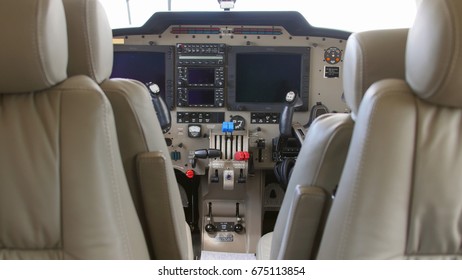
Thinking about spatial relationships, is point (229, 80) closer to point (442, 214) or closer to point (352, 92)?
point (352, 92)

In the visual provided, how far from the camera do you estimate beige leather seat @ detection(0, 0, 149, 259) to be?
972mm

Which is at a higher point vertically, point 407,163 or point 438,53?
point 438,53

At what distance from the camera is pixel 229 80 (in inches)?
123

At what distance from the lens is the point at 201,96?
10.3 ft

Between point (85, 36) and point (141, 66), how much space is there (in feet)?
6.78

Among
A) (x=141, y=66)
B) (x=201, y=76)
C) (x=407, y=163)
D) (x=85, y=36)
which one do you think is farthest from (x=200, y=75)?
(x=407, y=163)

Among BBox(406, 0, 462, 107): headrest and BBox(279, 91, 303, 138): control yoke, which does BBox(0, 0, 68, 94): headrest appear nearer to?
BBox(406, 0, 462, 107): headrest

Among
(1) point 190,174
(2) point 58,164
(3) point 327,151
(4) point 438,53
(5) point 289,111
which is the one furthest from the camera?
(1) point 190,174

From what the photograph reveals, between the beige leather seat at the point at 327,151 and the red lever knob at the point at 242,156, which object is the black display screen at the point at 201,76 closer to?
the red lever knob at the point at 242,156

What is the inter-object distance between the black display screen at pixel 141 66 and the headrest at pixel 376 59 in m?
2.24

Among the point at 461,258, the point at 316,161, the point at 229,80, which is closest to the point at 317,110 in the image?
the point at 229,80

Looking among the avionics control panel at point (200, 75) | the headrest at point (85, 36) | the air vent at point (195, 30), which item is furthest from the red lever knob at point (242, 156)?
the headrest at point (85, 36)

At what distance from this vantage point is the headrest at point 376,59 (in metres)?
1.07

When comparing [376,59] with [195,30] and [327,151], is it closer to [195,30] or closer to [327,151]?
[327,151]
